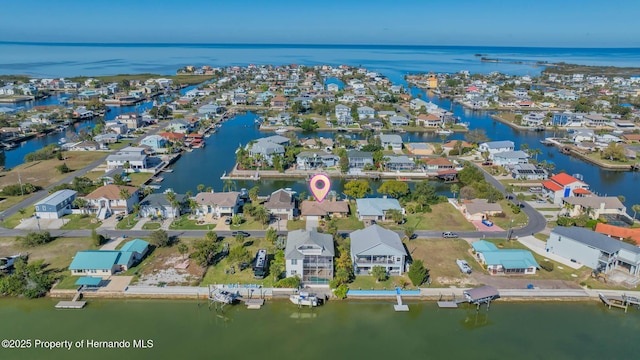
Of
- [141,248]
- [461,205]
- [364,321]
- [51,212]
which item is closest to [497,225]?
[461,205]

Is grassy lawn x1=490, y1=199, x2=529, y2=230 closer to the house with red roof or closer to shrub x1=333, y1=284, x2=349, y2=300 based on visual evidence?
the house with red roof

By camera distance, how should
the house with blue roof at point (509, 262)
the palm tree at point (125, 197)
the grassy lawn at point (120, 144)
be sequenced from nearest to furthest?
the house with blue roof at point (509, 262)
the palm tree at point (125, 197)
the grassy lawn at point (120, 144)

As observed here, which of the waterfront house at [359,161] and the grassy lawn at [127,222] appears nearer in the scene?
the grassy lawn at [127,222]

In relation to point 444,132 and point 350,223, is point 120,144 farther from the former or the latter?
point 444,132

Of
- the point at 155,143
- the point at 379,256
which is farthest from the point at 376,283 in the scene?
the point at 155,143

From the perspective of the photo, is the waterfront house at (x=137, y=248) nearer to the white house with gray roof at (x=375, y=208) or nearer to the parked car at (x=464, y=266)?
the white house with gray roof at (x=375, y=208)

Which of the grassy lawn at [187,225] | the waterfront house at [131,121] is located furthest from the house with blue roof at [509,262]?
the waterfront house at [131,121]

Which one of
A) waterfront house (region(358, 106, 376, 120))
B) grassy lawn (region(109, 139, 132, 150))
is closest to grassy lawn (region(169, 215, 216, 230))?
grassy lawn (region(109, 139, 132, 150))

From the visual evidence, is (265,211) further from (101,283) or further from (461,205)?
(461,205)
